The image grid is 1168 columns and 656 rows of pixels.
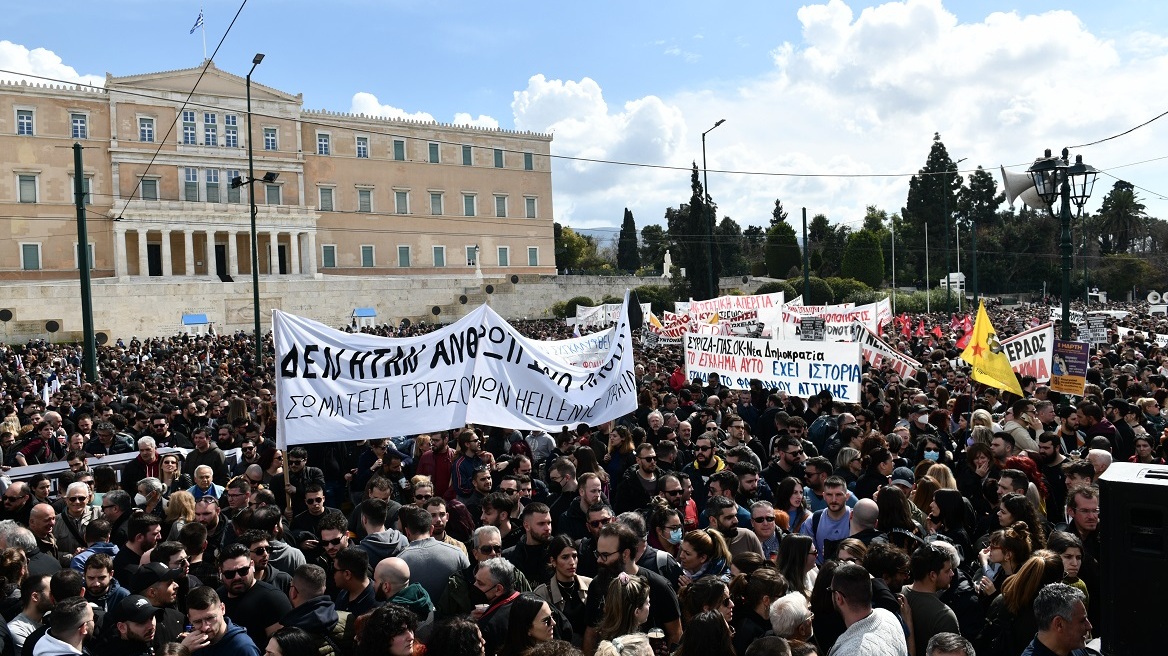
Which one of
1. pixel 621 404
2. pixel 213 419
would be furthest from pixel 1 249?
pixel 621 404

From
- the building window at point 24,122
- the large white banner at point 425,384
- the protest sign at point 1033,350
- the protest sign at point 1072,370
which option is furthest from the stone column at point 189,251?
the protest sign at point 1072,370

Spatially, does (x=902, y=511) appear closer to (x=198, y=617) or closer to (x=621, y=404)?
(x=198, y=617)

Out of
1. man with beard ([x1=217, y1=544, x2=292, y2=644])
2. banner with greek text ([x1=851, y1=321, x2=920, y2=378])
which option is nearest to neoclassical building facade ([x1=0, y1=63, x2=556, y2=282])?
banner with greek text ([x1=851, y1=321, x2=920, y2=378])

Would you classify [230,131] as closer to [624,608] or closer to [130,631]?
[130,631]

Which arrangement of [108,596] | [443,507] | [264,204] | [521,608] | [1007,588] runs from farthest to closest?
[264,204], [443,507], [108,596], [1007,588], [521,608]

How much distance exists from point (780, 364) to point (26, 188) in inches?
2112

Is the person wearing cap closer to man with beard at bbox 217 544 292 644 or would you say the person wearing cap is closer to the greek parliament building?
man with beard at bbox 217 544 292 644

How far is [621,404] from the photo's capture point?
10.1 meters

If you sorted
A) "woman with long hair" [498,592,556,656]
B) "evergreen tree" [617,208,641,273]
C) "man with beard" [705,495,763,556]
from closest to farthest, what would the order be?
"woman with long hair" [498,592,556,656], "man with beard" [705,495,763,556], "evergreen tree" [617,208,641,273]

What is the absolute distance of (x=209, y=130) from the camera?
5684 cm

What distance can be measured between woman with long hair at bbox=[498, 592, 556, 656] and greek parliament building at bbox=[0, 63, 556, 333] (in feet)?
155

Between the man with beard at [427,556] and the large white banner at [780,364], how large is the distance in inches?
275

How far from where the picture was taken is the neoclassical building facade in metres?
53.2

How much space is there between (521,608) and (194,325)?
47.9 meters
